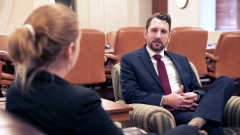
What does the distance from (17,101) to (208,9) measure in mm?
6917

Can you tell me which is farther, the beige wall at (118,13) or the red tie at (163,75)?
the beige wall at (118,13)

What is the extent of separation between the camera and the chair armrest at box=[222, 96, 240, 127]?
2684 mm

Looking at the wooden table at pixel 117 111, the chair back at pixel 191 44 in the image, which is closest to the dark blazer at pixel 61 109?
the wooden table at pixel 117 111

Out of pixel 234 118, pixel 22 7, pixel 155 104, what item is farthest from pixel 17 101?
pixel 22 7

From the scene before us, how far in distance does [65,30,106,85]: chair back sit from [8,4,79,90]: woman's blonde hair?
3.20 m

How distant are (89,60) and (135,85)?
1843 mm

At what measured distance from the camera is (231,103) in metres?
2.72

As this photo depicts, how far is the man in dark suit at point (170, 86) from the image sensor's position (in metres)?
2.55

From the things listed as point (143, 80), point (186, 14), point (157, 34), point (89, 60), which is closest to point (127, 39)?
point (89, 60)

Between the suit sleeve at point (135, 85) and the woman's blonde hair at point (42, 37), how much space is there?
1.50 m

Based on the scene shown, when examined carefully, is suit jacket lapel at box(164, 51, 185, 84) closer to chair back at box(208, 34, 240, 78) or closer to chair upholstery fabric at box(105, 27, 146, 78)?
chair upholstery fabric at box(105, 27, 146, 78)

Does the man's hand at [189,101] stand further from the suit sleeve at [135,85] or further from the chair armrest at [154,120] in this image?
the chair armrest at [154,120]

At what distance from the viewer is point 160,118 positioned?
2367mm

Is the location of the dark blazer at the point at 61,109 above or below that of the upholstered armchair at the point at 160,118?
above
